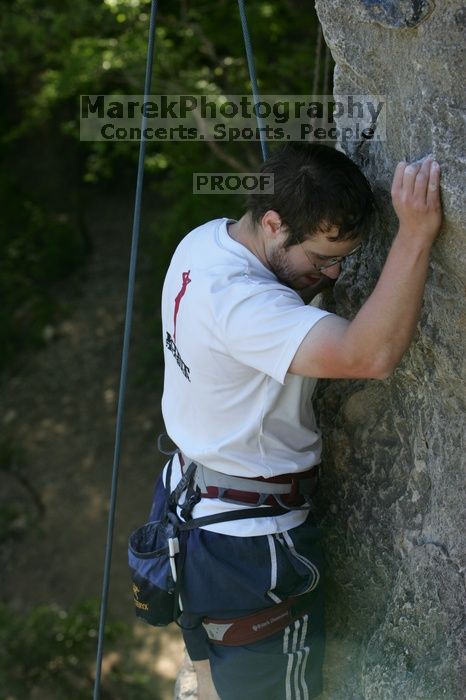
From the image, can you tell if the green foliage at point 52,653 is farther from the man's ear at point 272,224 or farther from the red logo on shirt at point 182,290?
the man's ear at point 272,224

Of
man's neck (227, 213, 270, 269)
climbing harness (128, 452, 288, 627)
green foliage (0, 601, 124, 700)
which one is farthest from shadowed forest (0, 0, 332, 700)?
man's neck (227, 213, 270, 269)

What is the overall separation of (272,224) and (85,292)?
255 inches

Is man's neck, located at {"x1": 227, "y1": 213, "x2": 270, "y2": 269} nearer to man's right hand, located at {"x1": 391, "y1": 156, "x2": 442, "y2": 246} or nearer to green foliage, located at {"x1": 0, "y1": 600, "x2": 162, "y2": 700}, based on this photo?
man's right hand, located at {"x1": 391, "y1": 156, "x2": 442, "y2": 246}

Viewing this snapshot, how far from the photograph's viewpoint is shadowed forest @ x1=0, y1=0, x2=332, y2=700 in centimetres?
531

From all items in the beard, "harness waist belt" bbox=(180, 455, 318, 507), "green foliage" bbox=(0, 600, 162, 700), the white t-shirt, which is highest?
the beard

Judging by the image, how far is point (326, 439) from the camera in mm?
2396

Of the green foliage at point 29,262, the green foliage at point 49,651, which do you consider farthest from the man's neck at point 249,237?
the green foliage at point 29,262

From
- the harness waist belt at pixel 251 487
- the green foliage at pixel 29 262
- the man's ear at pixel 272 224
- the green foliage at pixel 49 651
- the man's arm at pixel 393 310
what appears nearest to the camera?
the man's arm at pixel 393 310

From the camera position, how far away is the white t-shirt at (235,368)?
1741 millimetres

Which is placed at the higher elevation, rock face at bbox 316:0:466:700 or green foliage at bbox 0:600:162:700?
rock face at bbox 316:0:466:700

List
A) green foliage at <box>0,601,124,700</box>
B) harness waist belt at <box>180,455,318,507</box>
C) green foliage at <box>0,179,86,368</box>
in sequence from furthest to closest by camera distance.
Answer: green foliage at <box>0,179,86,368</box> < green foliage at <box>0,601,124,700</box> < harness waist belt at <box>180,455,318,507</box>

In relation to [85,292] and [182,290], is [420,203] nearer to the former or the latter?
[182,290]

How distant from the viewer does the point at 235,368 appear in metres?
1.88

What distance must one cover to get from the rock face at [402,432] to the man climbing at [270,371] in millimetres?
106
